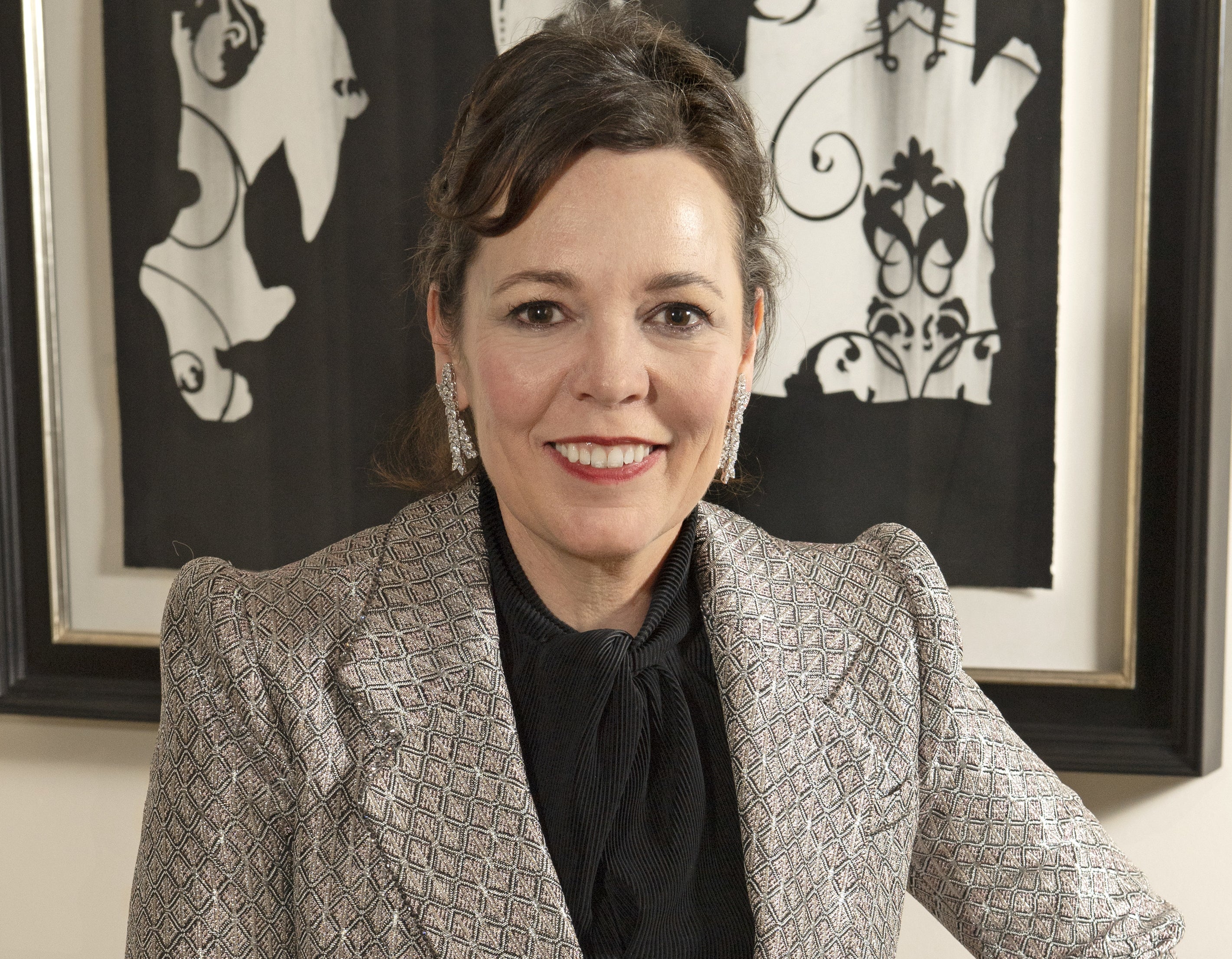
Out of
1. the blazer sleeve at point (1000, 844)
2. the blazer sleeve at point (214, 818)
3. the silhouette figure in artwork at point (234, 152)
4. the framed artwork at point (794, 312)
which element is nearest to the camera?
the blazer sleeve at point (214, 818)

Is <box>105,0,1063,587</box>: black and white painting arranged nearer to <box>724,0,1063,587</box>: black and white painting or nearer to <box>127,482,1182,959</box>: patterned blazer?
<box>724,0,1063,587</box>: black and white painting

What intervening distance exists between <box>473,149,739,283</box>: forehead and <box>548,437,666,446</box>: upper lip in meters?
0.15

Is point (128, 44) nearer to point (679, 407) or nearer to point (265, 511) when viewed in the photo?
point (265, 511)

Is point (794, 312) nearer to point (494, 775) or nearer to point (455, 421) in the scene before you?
point (455, 421)

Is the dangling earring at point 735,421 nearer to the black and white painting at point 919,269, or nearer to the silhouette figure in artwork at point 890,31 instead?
the black and white painting at point 919,269

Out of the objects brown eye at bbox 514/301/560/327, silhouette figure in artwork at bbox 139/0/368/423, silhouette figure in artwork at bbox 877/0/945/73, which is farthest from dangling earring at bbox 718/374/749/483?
silhouette figure in artwork at bbox 139/0/368/423

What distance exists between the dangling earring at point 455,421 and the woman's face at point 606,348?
64 millimetres

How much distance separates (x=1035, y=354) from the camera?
130 centimetres

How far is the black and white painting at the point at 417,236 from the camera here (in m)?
1.29

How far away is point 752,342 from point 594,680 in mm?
419

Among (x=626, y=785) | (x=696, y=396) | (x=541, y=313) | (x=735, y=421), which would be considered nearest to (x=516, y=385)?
(x=541, y=313)

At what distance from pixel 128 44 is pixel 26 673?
0.90 m

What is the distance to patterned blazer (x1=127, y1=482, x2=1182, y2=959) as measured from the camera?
3.08ft

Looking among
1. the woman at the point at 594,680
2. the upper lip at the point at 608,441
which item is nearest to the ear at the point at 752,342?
the woman at the point at 594,680
